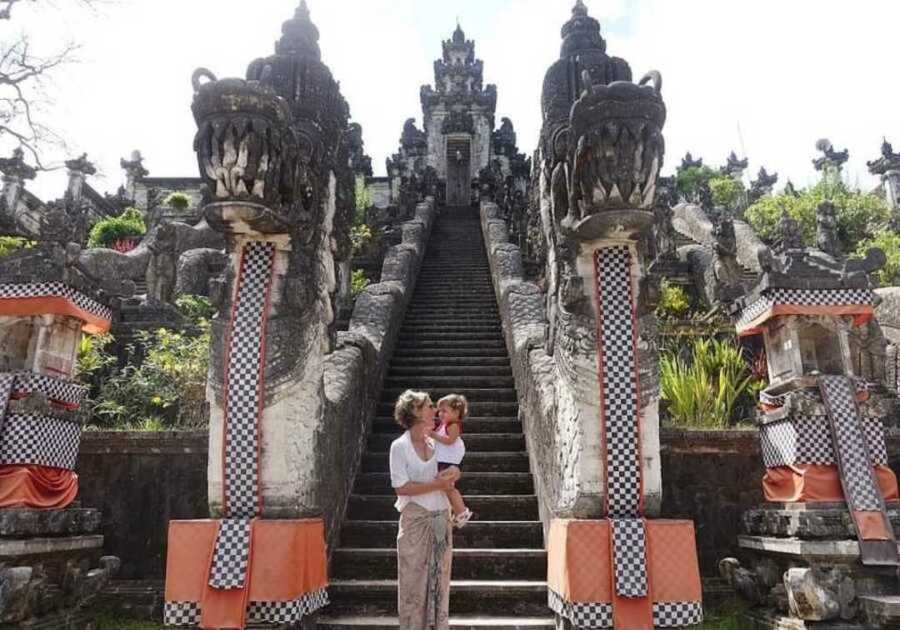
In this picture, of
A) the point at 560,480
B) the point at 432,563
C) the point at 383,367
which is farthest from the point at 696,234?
the point at 432,563

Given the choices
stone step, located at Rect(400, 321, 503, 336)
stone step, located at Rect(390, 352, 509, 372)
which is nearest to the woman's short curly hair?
stone step, located at Rect(390, 352, 509, 372)

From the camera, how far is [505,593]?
4.86m

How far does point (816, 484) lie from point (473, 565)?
2594 mm

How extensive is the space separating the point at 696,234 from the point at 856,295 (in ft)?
43.7

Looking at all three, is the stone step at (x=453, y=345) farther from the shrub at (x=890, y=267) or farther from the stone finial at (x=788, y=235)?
the shrub at (x=890, y=267)

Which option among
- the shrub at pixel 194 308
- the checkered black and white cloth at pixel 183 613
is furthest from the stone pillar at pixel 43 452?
the shrub at pixel 194 308

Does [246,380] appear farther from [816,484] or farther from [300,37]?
[816,484]

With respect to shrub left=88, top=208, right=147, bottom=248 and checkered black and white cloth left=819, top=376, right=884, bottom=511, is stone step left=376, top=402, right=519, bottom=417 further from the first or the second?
shrub left=88, top=208, right=147, bottom=248

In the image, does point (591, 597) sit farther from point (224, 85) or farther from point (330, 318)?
point (224, 85)

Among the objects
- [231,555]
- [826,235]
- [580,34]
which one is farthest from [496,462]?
[826,235]

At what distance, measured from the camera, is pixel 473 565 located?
203 inches

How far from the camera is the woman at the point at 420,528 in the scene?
151 inches

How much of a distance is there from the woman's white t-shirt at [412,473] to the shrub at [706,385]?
147 inches

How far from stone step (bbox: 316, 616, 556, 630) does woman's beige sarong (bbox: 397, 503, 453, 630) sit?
0.74 meters
